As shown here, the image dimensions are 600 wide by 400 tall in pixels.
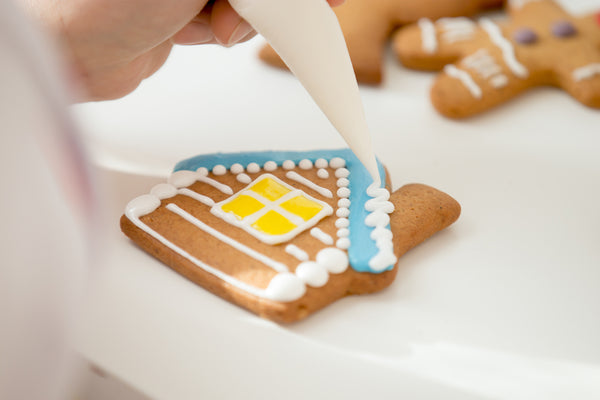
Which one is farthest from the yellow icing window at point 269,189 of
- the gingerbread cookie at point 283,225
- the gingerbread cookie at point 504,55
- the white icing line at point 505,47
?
the white icing line at point 505,47

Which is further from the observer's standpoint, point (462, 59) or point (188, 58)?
point (188, 58)

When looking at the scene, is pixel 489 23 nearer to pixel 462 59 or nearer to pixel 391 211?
pixel 462 59

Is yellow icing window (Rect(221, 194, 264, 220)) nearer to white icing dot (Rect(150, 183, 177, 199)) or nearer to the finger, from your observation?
white icing dot (Rect(150, 183, 177, 199))

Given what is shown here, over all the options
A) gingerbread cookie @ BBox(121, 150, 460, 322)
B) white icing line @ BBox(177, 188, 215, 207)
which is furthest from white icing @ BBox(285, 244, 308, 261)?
white icing line @ BBox(177, 188, 215, 207)

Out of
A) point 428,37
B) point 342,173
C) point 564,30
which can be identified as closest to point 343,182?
point 342,173

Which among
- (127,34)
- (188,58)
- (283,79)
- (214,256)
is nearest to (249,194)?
(214,256)

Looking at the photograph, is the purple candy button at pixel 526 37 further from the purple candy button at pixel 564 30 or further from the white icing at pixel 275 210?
the white icing at pixel 275 210
